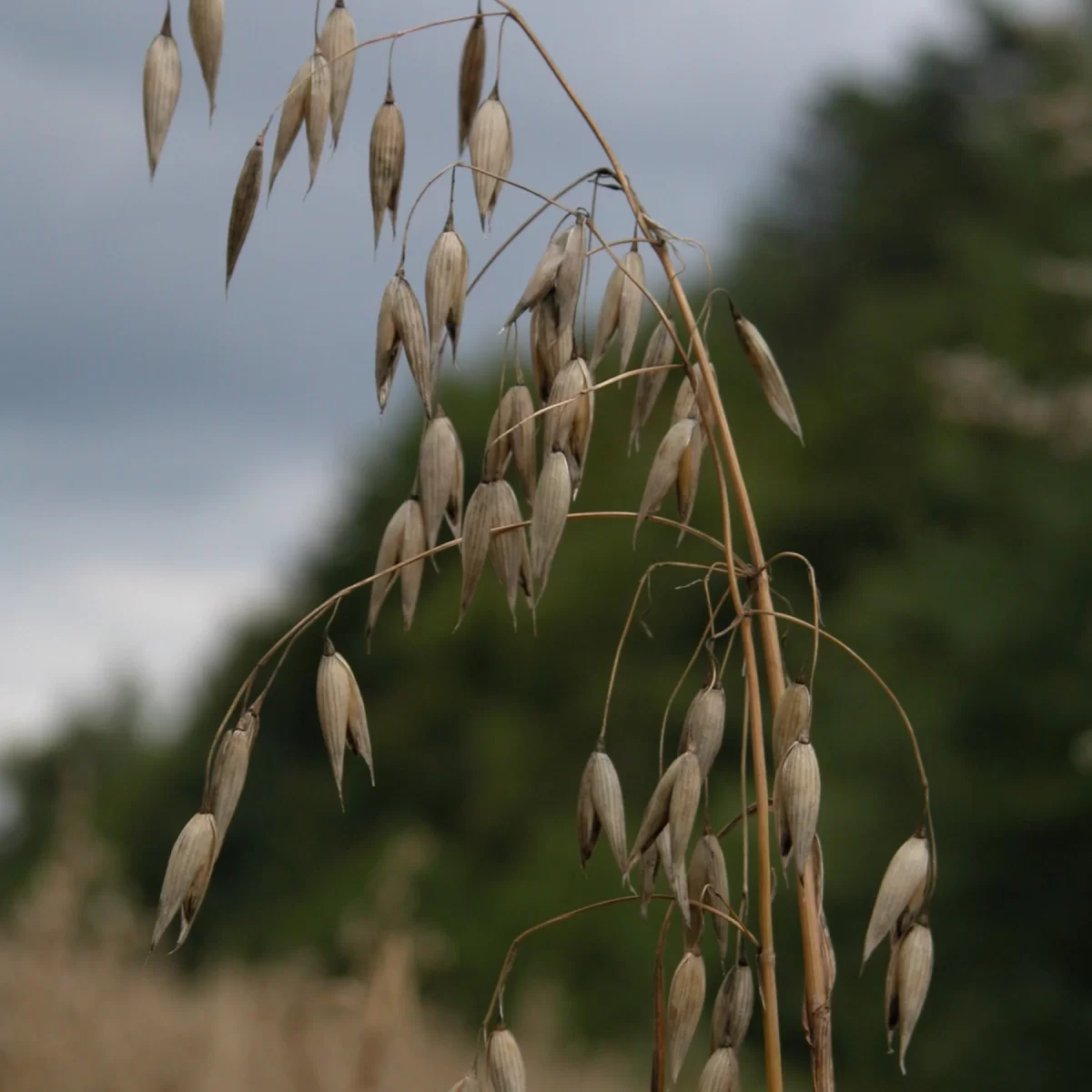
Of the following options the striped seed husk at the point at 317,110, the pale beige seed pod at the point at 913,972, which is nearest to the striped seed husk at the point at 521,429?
the striped seed husk at the point at 317,110

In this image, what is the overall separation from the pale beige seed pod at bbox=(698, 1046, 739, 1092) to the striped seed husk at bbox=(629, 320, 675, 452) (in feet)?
1.45

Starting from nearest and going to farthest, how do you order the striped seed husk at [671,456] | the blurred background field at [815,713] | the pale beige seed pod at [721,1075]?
the pale beige seed pod at [721,1075], the striped seed husk at [671,456], the blurred background field at [815,713]

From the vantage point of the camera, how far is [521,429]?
112 centimetres

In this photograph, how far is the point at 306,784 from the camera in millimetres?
19906

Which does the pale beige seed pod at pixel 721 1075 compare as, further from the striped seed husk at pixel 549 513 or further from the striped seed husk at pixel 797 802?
the striped seed husk at pixel 549 513

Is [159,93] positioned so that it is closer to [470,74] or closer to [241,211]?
[241,211]

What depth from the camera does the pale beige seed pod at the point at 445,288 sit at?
109 cm

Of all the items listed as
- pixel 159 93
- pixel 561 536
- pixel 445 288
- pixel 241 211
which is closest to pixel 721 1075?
pixel 561 536

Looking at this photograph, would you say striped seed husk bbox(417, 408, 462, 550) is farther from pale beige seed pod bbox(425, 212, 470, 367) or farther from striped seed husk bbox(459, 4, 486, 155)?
striped seed husk bbox(459, 4, 486, 155)

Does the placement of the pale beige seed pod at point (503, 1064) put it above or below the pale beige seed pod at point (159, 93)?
below

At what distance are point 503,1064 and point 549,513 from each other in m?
0.42

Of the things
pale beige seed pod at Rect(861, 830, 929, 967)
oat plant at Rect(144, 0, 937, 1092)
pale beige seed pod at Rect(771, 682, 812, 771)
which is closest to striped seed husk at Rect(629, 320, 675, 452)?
oat plant at Rect(144, 0, 937, 1092)

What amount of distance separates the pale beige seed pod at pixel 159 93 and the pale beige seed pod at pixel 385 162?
15 centimetres

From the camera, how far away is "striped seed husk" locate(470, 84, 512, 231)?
114 cm
